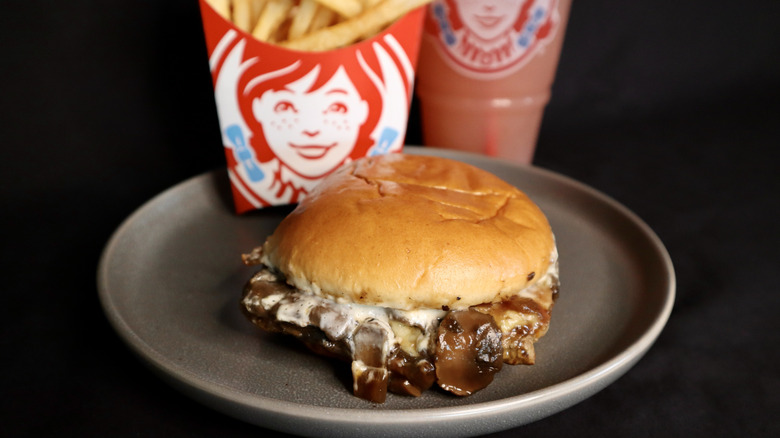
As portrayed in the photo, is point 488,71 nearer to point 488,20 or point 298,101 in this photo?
point 488,20

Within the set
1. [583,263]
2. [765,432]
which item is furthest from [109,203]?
[765,432]

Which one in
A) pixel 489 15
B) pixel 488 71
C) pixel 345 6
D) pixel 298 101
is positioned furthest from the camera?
pixel 488 71

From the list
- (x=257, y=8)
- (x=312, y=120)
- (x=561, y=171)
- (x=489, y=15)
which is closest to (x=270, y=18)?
(x=257, y=8)

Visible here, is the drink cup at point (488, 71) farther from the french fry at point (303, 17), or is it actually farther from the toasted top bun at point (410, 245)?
the toasted top bun at point (410, 245)

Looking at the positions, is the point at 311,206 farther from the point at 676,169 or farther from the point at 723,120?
the point at 723,120

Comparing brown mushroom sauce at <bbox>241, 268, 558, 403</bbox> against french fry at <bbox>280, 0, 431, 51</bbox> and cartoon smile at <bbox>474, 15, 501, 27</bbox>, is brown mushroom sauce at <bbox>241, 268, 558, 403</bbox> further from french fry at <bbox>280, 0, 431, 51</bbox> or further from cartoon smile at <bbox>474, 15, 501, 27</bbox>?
cartoon smile at <bbox>474, 15, 501, 27</bbox>

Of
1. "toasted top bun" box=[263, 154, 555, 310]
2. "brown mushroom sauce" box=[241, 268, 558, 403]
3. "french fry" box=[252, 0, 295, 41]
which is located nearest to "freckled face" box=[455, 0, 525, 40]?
"french fry" box=[252, 0, 295, 41]

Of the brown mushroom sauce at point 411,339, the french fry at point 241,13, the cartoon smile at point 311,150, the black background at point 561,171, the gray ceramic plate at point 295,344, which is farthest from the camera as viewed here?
the cartoon smile at point 311,150

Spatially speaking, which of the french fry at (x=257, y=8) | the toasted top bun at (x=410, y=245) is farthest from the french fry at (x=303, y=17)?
the toasted top bun at (x=410, y=245)
